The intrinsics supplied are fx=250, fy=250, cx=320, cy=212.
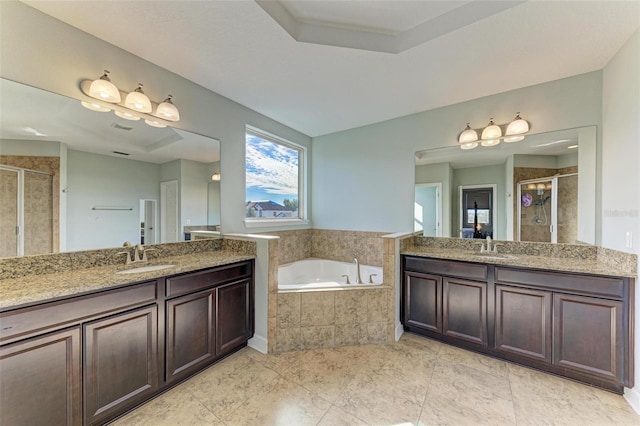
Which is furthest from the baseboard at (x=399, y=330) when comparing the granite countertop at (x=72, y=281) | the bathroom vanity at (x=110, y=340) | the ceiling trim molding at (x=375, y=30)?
the ceiling trim molding at (x=375, y=30)

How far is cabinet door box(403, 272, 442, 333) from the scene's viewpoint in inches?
99.8

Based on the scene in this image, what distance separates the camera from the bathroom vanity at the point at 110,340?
124cm

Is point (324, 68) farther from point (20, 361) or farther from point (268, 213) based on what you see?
point (20, 361)

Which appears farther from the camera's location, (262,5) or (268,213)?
(268,213)

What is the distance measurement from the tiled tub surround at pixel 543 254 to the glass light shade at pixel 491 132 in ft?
3.71

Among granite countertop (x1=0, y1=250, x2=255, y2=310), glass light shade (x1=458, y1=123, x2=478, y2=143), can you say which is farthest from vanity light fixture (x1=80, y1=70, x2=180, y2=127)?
glass light shade (x1=458, y1=123, x2=478, y2=143)

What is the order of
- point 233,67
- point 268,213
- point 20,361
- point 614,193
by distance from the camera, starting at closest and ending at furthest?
point 20,361 < point 614,193 < point 233,67 < point 268,213

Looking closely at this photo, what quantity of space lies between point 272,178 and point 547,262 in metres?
3.18

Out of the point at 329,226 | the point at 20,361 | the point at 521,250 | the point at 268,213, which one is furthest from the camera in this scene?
the point at 329,226

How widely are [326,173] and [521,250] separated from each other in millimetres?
2661

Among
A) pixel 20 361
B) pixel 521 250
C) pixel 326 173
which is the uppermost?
pixel 326 173

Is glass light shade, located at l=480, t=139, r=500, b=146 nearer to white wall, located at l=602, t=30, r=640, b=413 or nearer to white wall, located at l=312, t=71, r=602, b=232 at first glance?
white wall, located at l=312, t=71, r=602, b=232

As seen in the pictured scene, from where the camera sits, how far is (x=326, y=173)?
4035mm

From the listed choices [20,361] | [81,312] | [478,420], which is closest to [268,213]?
[81,312]
